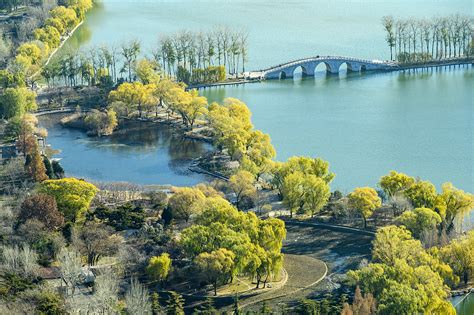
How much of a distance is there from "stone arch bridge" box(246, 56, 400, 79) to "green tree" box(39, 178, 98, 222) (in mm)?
30770

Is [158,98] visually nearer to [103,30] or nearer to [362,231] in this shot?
[362,231]

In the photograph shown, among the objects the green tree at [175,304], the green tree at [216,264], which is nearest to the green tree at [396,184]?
the green tree at [216,264]

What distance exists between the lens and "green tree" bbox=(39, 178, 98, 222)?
124ft

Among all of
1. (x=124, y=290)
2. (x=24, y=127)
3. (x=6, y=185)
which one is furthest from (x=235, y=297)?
(x=24, y=127)

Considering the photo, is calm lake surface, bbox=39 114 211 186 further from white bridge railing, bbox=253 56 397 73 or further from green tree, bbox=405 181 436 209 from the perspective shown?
white bridge railing, bbox=253 56 397 73

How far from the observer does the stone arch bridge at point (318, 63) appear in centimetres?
6894

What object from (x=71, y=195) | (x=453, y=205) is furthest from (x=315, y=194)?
(x=71, y=195)

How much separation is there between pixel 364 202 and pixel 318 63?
1323 inches

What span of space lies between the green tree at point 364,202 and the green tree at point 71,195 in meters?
10.2

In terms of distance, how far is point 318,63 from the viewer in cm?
7031

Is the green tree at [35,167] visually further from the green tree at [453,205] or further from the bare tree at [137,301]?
the green tree at [453,205]

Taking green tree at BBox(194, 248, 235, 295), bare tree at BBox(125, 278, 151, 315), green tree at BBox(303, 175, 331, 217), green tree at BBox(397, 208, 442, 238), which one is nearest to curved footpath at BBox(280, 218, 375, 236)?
green tree at BBox(303, 175, 331, 217)

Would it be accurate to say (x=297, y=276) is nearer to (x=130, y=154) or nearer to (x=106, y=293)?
(x=106, y=293)

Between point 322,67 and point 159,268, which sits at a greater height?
point 322,67
